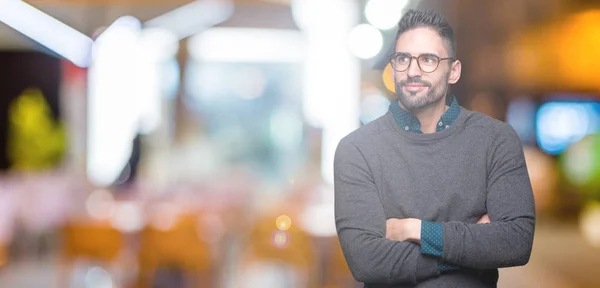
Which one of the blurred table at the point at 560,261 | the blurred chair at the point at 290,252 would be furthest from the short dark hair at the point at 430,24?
the blurred table at the point at 560,261

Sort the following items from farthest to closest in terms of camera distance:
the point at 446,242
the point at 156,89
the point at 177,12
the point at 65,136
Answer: the point at 65,136 → the point at 156,89 → the point at 177,12 → the point at 446,242

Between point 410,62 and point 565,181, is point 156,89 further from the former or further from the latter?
point 410,62

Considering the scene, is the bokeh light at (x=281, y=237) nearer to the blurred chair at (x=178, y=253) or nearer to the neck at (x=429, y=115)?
the blurred chair at (x=178, y=253)

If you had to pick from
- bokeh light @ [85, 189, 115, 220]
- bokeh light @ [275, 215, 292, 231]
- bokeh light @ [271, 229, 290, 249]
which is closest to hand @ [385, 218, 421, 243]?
bokeh light @ [271, 229, 290, 249]

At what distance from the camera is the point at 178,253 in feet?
23.0

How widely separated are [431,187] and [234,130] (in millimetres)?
12406

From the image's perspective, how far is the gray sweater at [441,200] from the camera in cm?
151

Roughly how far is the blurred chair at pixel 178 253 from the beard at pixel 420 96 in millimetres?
5634

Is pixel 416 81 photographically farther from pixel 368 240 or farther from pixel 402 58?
pixel 368 240

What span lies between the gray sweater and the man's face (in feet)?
0.20

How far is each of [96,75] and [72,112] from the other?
333 cm

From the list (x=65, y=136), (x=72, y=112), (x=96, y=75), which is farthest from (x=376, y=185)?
(x=65, y=136)

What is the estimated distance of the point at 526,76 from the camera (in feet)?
48.2

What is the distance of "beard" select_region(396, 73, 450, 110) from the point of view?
1534 mm
